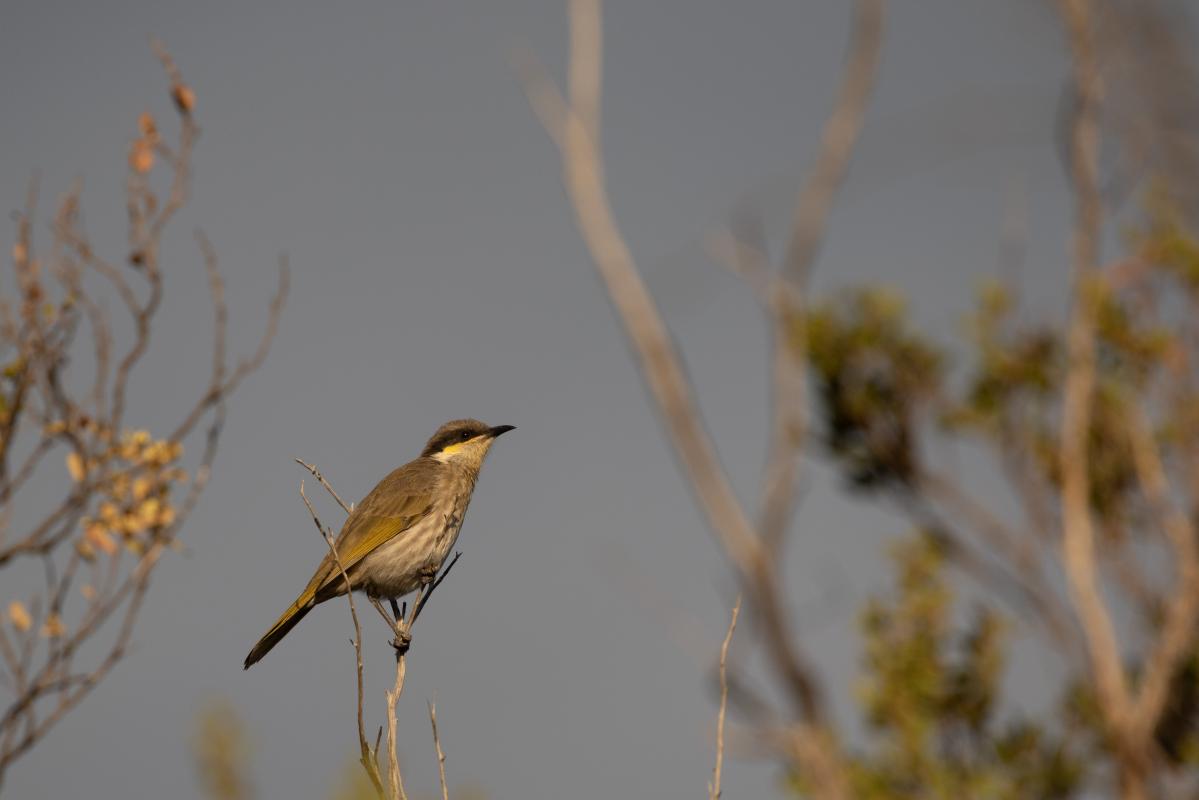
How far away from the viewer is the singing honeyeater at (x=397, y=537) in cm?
762

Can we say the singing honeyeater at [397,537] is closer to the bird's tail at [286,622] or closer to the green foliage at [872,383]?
the bird's tail at [286,622]

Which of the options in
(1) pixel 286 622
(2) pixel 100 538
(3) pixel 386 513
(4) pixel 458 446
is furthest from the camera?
(4) pixel 458 446


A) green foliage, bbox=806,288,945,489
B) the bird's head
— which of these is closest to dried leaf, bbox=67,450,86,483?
the bird's head

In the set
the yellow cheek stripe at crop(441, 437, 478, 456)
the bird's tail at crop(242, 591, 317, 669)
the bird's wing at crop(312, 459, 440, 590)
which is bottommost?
the bird's tail at crop(242, 591, 317, 669)

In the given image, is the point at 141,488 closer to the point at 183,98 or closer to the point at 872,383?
the point at 183,98

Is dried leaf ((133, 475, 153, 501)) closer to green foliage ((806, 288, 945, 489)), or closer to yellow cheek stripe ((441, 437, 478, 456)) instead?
yellow cheek stripe ((441, 437, 478, 456))

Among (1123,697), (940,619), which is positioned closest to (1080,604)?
(1123,697)

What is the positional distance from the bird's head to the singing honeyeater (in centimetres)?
14

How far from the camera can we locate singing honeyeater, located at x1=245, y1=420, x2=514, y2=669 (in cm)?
762

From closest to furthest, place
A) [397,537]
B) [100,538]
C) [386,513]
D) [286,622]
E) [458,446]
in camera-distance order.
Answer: [100,538] < [286,622] < [397,537] < [386,513] < [458,446]

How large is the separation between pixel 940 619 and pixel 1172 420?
261 cm

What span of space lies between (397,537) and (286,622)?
96 cm

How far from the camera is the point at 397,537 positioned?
26.9ft

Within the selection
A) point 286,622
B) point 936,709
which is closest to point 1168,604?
point 936,709
